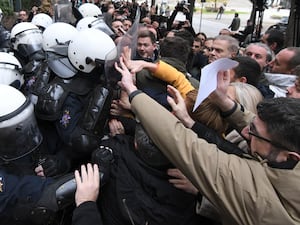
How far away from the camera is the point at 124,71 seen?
1.69 meters

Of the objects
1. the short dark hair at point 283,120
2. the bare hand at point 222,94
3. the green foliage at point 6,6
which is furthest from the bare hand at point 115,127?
the green foliage at point 6,6

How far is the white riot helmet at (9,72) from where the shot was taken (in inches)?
99.4

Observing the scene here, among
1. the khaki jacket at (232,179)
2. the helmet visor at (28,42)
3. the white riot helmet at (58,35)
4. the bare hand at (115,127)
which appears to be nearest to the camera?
the khaki jacket at (232,179)

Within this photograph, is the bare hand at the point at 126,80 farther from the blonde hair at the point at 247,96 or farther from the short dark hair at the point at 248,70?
the short dark hair at the point at 248,70

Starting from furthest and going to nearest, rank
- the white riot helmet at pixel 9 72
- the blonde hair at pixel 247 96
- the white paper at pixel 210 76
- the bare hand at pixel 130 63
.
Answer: the white riot helmet at pixel 9 72, the blonde hair at pixel 247 96, the bare hand at pixel 130 63, the white paper at pixel 210 76

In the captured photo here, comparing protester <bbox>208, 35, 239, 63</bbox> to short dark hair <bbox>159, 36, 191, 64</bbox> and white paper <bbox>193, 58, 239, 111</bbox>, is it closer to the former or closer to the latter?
short dark hair <bbox>159, 36, 191, 64</bbox>

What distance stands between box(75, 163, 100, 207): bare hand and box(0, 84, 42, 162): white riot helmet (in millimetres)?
444

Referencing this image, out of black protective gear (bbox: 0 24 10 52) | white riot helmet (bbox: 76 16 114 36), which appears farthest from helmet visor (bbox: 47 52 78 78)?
black protective gear (bbox: 0 24 10 52)

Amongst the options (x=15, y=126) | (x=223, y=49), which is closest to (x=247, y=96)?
(x=15, y=126)

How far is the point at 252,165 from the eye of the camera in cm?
119

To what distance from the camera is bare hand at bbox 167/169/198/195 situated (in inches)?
61.2

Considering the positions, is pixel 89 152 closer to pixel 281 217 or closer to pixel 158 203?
pixel 158 203

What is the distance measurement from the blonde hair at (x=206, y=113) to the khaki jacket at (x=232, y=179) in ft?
1.37

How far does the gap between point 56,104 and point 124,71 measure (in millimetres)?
657
